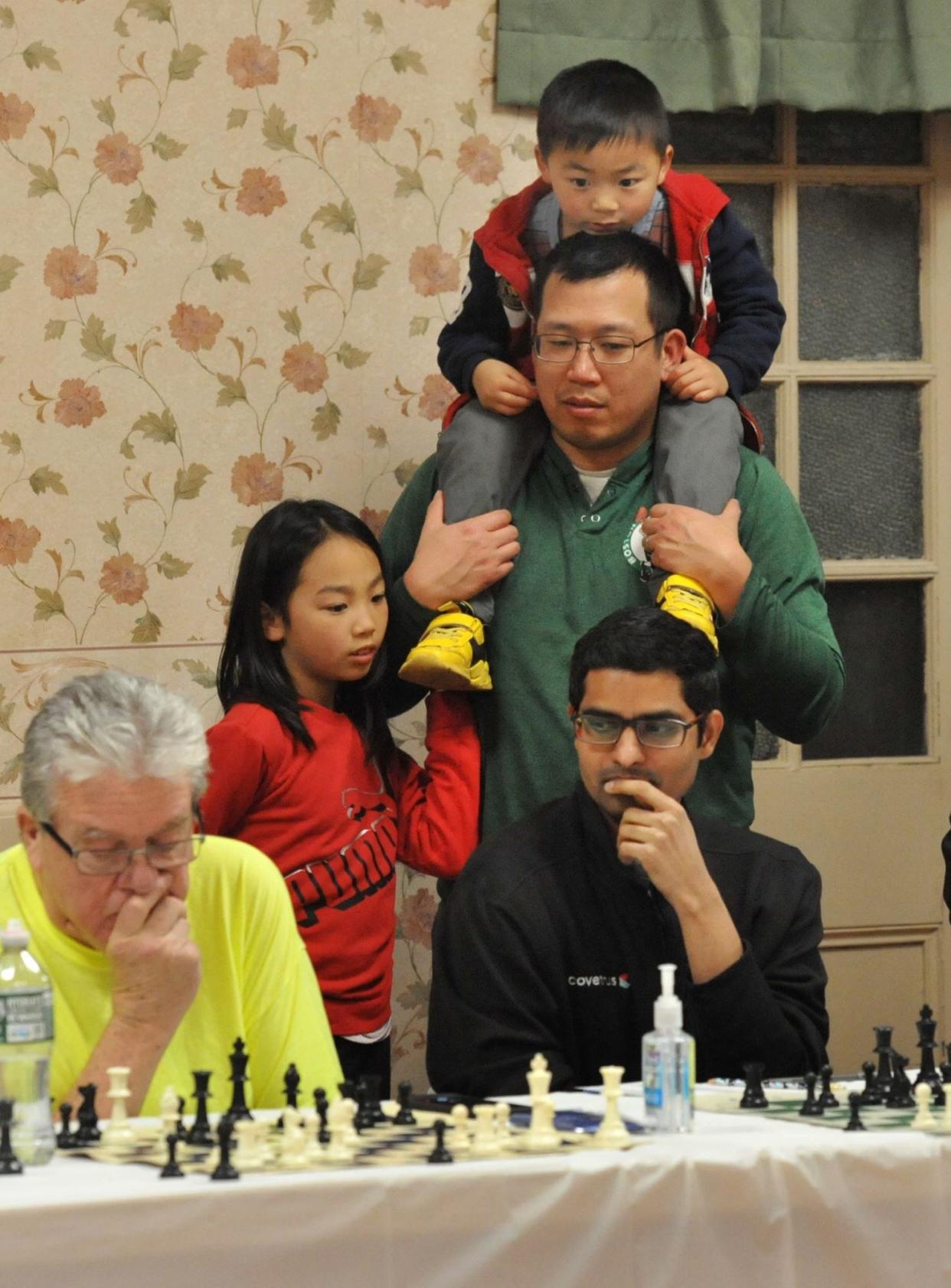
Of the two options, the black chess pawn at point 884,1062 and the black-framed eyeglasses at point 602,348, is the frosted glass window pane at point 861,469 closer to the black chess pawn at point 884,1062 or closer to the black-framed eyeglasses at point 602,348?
the black-framed eyeglasses at point 602,348

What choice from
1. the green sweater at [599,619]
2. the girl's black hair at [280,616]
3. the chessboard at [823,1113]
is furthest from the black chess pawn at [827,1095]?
the girl's black hair at [280,616]

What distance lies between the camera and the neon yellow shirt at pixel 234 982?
196 cm

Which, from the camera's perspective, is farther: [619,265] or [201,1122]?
[619,265]

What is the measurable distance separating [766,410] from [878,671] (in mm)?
611

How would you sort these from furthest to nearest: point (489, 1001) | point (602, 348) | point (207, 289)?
point (207, 289) < point (602, 348) < point (489, 1001)

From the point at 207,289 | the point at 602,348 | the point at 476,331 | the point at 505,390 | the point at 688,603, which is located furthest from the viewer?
the point at 207,289

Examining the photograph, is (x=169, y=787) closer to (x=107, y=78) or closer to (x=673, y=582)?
(x=673, y=582)

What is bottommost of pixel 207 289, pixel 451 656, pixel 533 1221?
pixel 533 1221

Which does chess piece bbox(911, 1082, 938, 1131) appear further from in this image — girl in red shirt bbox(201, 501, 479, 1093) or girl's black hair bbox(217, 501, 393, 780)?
girl's black hair bbox(217, 501, 393, 780)

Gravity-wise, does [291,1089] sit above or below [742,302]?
below

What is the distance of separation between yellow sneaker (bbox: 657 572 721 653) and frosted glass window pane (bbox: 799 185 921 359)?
4.89 feet

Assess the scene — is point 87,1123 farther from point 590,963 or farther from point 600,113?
point 600,113

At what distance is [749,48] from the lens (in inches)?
146

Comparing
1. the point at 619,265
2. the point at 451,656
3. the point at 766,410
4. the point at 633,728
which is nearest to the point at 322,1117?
the point at 633,728
